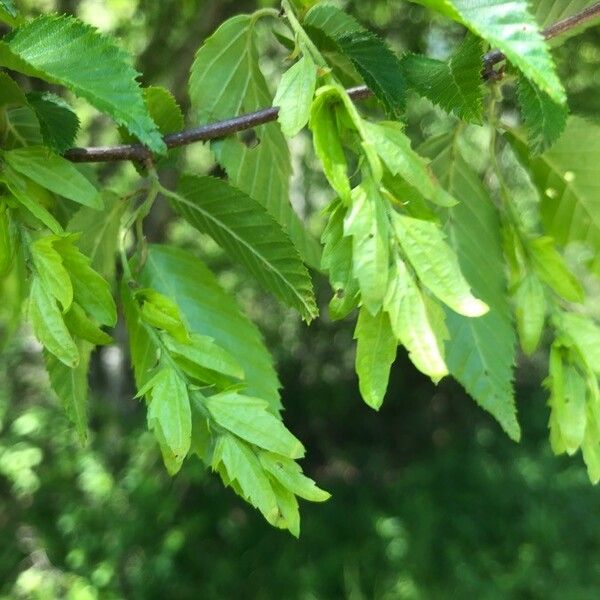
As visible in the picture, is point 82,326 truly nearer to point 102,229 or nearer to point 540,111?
point 102,229

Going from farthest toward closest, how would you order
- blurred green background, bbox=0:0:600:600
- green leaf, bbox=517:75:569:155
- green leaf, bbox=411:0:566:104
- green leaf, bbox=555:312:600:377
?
blurred green background, bbox=0:0:600:600, green leaf, bbox=555:312:600:377, green leaf, bbox=517:75:569:155, green leaf, bbox=411:0:566:104

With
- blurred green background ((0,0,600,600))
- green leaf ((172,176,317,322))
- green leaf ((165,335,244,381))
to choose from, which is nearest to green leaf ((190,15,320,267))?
green leaf ((172,176,317,322))

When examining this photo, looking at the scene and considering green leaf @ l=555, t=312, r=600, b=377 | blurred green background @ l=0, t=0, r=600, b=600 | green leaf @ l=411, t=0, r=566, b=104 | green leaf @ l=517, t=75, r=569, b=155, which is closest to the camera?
green leaf @ l=411, t=0, r=566, b=104

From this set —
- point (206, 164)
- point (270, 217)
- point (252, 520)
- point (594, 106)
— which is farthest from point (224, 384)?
point (206, 164)

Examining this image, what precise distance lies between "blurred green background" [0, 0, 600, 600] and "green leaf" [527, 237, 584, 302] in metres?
1.38

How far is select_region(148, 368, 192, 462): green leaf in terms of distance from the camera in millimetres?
373

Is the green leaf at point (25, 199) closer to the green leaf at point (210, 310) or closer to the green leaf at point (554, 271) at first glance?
the green leaf at point (210, 310)

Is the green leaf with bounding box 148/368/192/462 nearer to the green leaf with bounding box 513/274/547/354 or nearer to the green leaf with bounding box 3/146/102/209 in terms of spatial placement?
the green leaf with bounding box 3/146/102/209

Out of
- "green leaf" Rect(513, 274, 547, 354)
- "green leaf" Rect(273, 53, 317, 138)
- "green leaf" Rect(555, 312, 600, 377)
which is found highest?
"green leaf" Rect(273, 53, 317, 138)

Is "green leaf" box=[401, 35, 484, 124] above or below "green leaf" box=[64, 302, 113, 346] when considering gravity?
above

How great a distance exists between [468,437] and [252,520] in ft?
3.44

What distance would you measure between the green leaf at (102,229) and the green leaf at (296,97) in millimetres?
189

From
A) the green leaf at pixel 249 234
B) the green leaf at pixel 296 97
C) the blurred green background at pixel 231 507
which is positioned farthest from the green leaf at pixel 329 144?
the blurred green background at pixel 231 507

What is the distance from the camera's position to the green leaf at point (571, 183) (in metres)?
0.58
